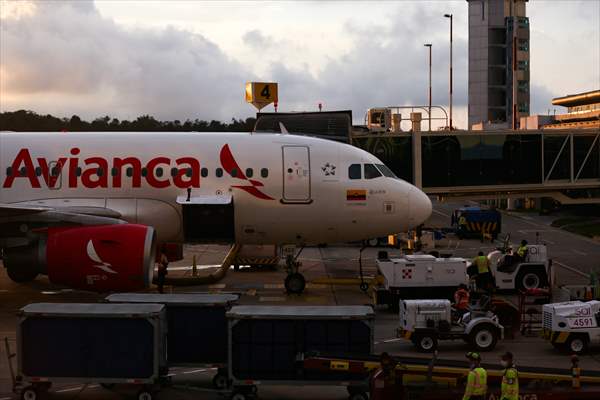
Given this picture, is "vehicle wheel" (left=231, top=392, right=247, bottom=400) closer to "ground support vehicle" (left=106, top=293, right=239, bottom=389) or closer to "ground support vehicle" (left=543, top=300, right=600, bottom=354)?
"ground support vehicle" (left=106, top=293, right=239, bottom=389)

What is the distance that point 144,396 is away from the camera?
15.5m

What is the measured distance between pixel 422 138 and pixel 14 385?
2503 cm

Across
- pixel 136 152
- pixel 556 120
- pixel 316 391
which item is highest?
pixel 556 120

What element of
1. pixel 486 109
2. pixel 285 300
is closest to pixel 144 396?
pixel 285 300

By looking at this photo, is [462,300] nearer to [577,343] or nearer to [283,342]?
[577,343]

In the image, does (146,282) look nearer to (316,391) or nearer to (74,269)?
(74,269)

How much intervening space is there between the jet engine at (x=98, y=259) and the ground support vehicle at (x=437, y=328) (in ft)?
23.9

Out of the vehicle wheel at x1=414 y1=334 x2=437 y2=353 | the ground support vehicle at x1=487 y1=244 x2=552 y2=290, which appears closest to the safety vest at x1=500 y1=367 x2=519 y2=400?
the vehicle wheel at x1=414 y1=334 x2=437 y2=353

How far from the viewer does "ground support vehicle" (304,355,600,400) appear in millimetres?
14656

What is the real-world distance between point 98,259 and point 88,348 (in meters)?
6.85

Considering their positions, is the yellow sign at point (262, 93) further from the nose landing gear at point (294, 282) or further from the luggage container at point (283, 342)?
the luggage container at point (283, 342)

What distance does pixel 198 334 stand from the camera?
1681 cm

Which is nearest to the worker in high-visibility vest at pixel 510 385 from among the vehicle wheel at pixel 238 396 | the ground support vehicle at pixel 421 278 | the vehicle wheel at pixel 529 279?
the vehicle wheel at pixel 238 396

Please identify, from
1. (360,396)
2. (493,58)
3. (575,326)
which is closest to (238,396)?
(360,396)
